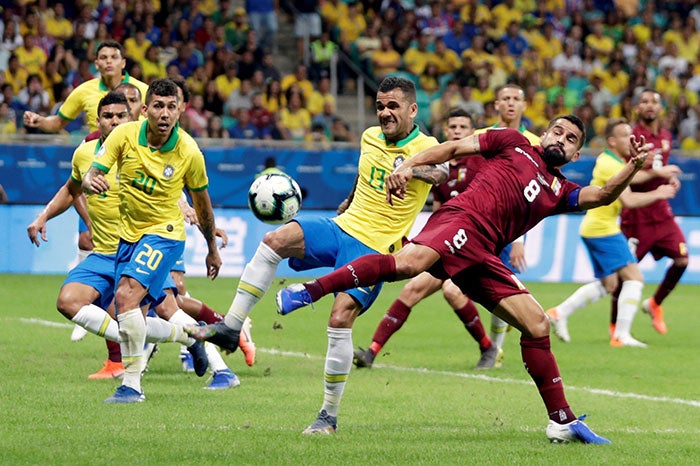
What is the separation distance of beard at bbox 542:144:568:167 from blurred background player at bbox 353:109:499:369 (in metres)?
3.50

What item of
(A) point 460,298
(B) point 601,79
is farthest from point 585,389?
(B) point 601,79

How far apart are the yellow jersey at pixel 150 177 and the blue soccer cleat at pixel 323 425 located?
6.43 ft

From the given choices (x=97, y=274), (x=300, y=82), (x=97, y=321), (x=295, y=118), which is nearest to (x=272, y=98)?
(x=295, y=118)

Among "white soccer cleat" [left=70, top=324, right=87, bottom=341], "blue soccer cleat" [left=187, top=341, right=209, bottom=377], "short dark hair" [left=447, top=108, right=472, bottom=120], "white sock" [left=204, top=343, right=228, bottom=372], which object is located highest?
"short dark hair" [left=447, top=108, right=472, bottom=120]

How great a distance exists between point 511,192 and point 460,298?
4011mm

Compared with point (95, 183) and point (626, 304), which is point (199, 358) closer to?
point (95, 183)

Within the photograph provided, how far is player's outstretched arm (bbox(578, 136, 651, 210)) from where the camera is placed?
7.10 metres

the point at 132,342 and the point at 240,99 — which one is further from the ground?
the point at 132,342

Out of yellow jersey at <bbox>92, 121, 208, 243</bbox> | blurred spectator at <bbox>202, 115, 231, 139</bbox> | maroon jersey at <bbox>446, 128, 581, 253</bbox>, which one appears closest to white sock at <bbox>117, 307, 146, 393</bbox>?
yellow jersey at <bbox>92, 121, 208, 243</bbox>

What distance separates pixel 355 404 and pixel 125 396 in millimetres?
1593

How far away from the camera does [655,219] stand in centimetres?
1403

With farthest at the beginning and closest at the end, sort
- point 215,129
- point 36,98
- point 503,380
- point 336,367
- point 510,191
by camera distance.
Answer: point 215,129
point 36,98
point 503,380
point 336,367
point 510,191

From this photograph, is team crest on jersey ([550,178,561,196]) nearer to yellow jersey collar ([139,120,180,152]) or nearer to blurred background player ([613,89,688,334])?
yellow jersey collar ([139,120,180,152])

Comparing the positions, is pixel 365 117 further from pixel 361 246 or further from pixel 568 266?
pixel 361 246
